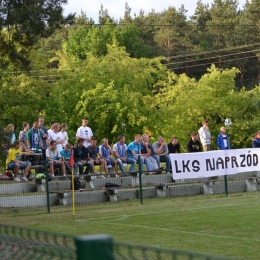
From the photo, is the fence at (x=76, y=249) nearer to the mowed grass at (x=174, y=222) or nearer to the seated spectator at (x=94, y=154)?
the mowed grass at (x=174, y=222)

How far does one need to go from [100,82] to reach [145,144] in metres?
26.4

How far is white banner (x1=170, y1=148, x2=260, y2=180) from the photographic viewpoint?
24.1 m

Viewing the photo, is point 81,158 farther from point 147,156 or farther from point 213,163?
point 213,163

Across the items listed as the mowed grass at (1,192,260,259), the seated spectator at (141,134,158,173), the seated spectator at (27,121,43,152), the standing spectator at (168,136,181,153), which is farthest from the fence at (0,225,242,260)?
the standing spectator at (168,136,181,153)

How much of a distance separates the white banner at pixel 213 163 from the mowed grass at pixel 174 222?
0.81 meters

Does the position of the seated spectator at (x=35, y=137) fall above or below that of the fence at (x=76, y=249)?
above

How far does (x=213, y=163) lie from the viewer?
2458 cm

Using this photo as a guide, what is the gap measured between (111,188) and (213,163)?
3.59m

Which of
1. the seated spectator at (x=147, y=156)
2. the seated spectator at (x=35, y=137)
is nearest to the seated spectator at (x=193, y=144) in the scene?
the seated spectator at (x=147, y=156)

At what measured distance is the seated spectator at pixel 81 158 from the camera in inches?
976

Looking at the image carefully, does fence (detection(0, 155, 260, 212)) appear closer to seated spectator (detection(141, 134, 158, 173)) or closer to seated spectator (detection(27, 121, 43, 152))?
seated spectator (detection(141, 134, 158, 173))

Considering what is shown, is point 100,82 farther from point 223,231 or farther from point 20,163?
→ point 223,231

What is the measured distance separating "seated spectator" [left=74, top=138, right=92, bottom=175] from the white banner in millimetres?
2976

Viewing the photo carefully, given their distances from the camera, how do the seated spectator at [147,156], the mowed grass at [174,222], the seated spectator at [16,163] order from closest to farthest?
the mowed grass at [174,222]
the seated spectator at [16,163]
the seated spectator at [147,156]
